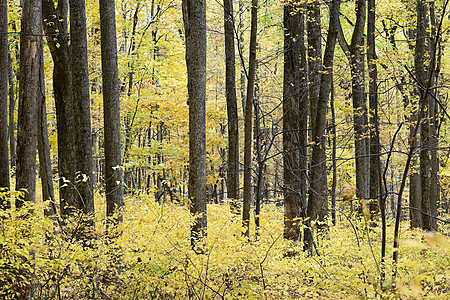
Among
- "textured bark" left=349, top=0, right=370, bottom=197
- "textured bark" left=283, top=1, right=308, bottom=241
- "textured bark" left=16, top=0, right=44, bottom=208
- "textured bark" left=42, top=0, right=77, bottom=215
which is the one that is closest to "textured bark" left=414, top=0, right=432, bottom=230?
"textured bark" left=349, top=0, right=370, bottom=197

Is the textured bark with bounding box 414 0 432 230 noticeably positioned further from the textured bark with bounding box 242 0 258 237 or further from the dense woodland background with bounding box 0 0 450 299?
the textured bark with bounding box 242 0 258 237

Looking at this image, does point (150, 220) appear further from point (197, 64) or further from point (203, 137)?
point (197, 64)

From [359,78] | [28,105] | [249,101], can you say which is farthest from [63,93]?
[359,78]

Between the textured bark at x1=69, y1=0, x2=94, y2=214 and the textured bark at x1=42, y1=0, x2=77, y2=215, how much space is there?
0.51 meters

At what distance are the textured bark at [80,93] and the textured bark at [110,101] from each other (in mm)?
383

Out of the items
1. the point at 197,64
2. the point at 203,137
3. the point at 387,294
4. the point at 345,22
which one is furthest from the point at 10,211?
the point at 345,22

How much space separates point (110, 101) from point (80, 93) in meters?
0.59

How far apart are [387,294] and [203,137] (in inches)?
147

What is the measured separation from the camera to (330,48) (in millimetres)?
8289

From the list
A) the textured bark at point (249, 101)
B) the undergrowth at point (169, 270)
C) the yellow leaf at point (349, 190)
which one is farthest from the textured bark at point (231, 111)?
the yellow leaf at point (349, 190)

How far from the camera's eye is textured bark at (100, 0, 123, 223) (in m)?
6.72

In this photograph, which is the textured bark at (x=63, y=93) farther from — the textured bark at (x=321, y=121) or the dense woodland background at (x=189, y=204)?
the textured bark at (x=321, y=121)

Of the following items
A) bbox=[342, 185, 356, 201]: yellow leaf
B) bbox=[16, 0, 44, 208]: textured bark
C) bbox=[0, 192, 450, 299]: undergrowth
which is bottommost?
bbox=[0, 192, 450, 299]: undergrowth

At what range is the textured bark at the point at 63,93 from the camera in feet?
23.8
